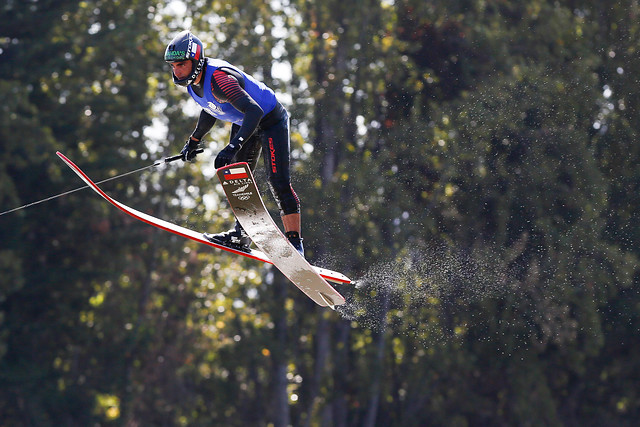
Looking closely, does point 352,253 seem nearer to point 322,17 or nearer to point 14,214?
point 322,17

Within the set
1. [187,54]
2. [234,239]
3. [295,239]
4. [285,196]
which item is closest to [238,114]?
[187,54]

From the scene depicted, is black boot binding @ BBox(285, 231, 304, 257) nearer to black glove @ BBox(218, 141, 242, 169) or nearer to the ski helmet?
black glove @ BBox(218, 141, 242, 169)

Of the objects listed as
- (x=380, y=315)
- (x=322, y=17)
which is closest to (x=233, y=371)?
(x=380, y=315)

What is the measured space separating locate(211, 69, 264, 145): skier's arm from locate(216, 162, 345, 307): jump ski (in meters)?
0.27

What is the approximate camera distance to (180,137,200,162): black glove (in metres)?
7.36

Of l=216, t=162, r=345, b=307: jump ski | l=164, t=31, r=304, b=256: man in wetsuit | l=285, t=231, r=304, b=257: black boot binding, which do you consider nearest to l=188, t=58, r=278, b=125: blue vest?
l=164, t=31, r=304, b=256: man in wetsuit

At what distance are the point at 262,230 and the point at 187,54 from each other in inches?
A: 59.8

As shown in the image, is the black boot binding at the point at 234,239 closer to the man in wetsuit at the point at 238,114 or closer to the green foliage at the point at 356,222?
the man in wetsuit at the point at 238,114

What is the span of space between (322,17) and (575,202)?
7052 mm

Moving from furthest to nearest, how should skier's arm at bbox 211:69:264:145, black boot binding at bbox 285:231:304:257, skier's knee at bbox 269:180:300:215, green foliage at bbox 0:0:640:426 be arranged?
green foliage at bbox 0:0:640:426 → black boot binding at bbox 285:231:304:257 → skier's knee at bbox 269:180:300:215 → skier's arm at bbox 211:69:264:145

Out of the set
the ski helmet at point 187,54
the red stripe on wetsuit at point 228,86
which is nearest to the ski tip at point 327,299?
the red stripe on wetsuit at point 228,86

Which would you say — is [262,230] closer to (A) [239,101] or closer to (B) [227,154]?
(B) [227,154]

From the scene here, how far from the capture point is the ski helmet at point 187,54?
261 inches

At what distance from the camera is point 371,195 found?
728 inches
